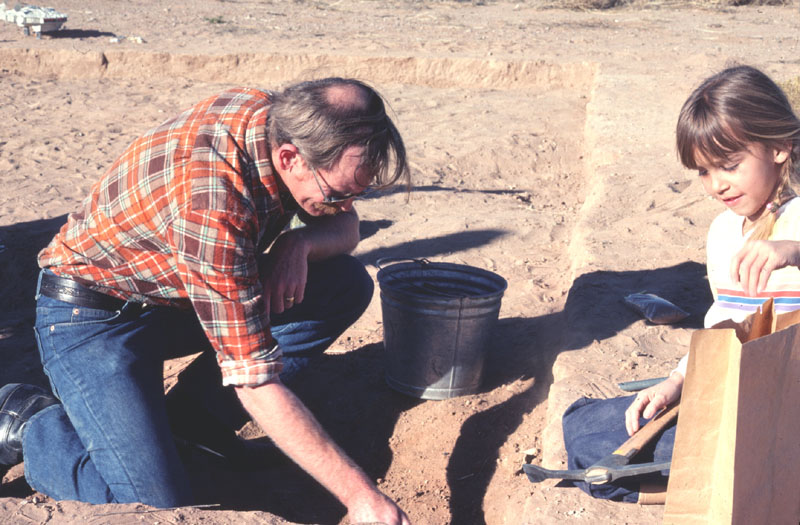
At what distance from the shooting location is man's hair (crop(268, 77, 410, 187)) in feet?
7.17

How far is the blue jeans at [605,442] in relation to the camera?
7.00 feet

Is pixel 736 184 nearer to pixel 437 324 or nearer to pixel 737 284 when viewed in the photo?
pixel 737 284

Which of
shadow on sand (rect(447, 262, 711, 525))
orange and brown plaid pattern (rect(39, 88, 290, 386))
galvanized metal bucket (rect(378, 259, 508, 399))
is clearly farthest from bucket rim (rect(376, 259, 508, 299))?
orange and brown plaid pattern (rect(39, 88, 290, 386))

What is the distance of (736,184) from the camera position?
2.13 meters

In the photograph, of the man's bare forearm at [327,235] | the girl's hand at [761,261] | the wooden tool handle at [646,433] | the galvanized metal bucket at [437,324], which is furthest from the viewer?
the galvanized metal bucket at [437,324]

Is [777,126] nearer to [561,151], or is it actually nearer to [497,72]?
[561,151]

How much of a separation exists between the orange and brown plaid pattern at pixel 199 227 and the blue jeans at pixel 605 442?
89cm

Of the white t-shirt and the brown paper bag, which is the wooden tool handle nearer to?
the white t-shirt

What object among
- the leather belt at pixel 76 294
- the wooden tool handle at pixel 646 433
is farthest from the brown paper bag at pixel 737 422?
the leather belt at pixel 76 294

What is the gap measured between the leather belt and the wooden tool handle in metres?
1.66

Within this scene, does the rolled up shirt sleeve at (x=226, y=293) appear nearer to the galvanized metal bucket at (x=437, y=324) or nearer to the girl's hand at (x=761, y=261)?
the galvanized metal bucket at (x=437, y=324)

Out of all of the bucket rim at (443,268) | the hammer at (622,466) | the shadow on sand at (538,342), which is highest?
the hammer at (622,466)

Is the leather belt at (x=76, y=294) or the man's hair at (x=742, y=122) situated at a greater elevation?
the man's hair at (x=742, y=122)

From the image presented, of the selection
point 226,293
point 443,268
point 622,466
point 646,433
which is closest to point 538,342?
point 443,268
